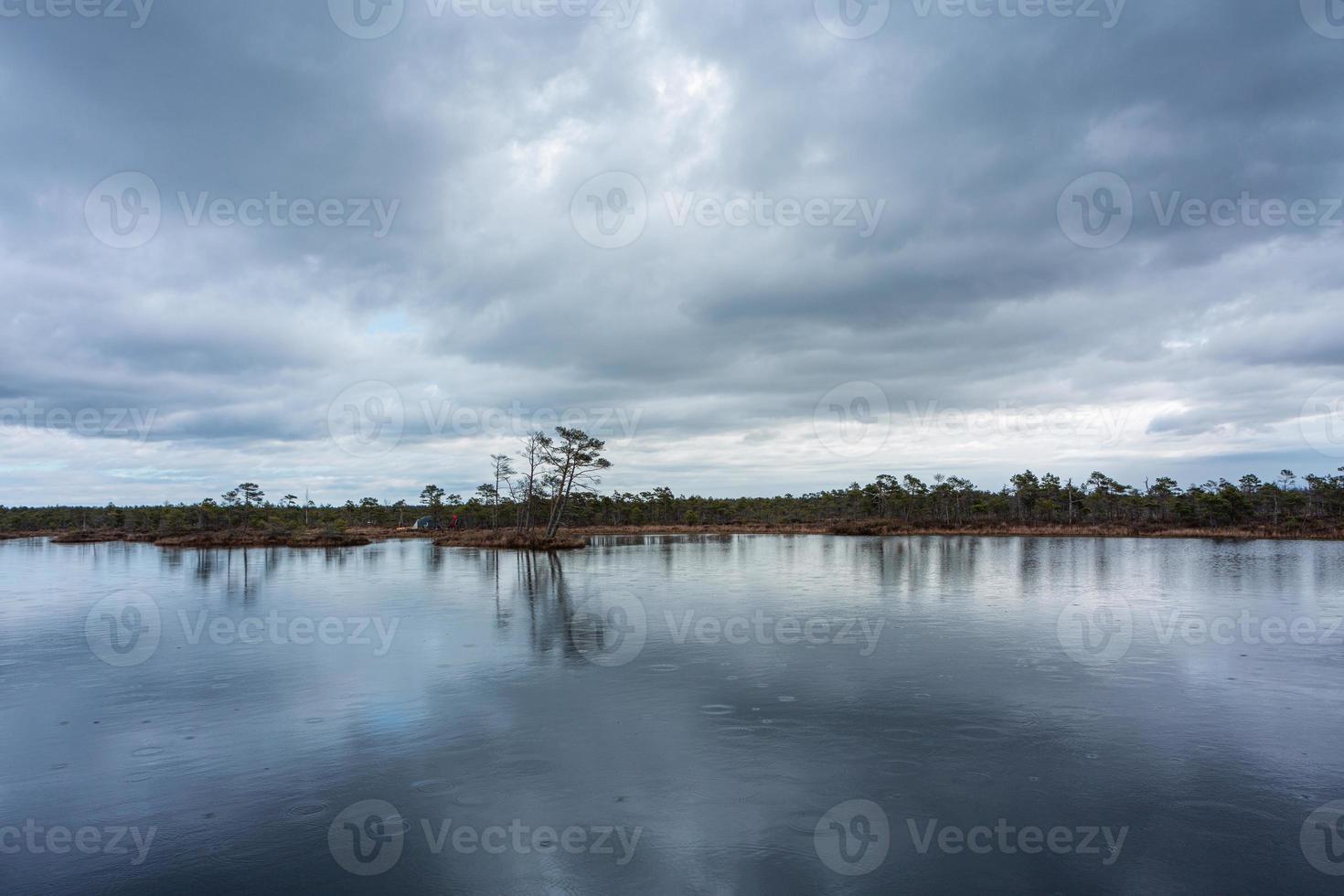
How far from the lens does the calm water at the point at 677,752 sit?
5.10 meters

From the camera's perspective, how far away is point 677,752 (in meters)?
7.33

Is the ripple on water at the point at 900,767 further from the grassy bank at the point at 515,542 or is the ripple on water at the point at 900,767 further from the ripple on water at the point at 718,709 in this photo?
the grassy bank at the point at 515,542

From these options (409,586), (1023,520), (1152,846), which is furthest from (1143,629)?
(1023,520)

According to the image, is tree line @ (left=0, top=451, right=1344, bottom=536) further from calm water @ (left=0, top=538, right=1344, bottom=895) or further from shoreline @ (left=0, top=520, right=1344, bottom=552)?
calm water @ (left=0, top=538, right=1344, bottom=895)

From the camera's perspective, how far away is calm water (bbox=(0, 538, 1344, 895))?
5.10m

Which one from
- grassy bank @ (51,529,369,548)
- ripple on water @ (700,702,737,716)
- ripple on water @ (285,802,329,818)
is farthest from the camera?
grassy bank @ (51,529,369,548)

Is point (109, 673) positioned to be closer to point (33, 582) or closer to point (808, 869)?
point (808, 869)

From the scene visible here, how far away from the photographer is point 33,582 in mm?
27109

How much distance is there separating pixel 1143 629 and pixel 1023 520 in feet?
264

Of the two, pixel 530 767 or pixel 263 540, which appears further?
pixel 263 540

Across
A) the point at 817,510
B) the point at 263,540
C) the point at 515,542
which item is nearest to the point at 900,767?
the point at 515,542

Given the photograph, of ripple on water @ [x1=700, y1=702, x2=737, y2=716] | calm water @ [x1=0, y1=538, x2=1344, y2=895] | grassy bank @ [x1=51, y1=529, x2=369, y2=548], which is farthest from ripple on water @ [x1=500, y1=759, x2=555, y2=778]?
grassy bank @ [x1=51, y1=529, x2=369, y2=548]

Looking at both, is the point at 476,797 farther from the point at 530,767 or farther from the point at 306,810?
the point at 306,810

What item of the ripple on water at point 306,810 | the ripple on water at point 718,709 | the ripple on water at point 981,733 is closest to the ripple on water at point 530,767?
the ripple on water at point 306,810
